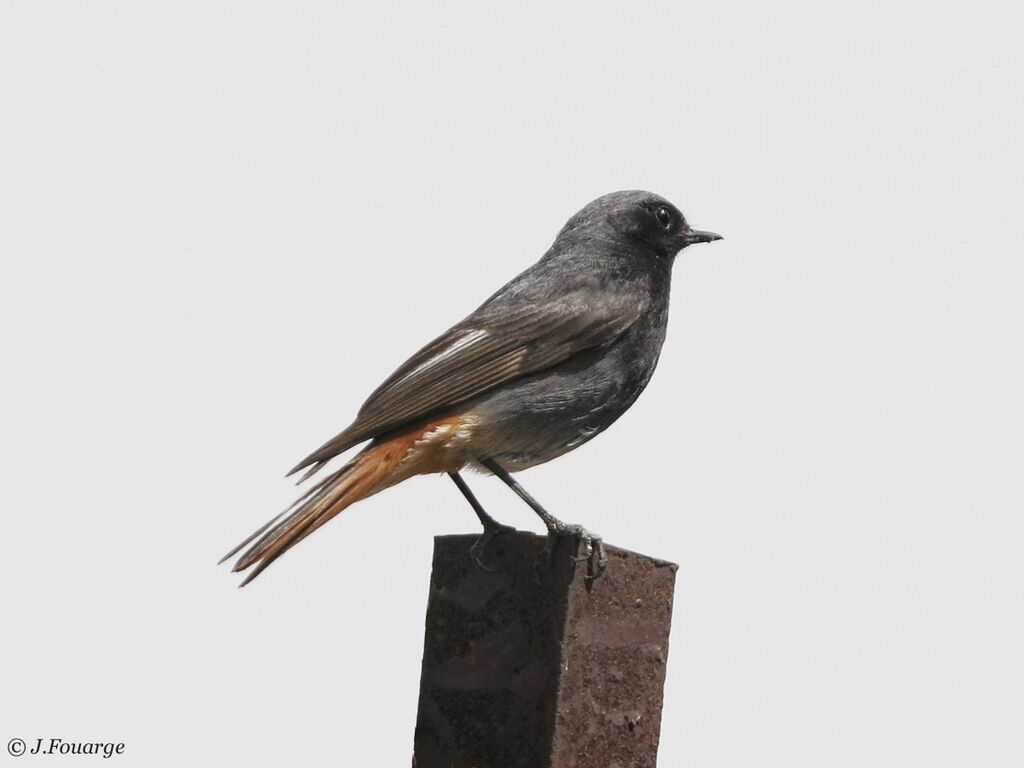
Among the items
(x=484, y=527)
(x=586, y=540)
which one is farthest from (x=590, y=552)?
(x=484, y=527)

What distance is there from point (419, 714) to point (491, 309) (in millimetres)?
2455

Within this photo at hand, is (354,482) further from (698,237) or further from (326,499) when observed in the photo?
(698,237)

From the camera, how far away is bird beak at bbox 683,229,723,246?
7645mm

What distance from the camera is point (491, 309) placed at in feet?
22.4

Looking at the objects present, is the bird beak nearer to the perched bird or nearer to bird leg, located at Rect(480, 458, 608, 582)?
the perched bird

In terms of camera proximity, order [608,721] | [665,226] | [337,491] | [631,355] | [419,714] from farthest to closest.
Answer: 1. [665,226]
2. [631,355]
3. [337,491]
4. [419,714]
5. [608,721]

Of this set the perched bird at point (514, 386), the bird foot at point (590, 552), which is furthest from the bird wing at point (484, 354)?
the bird foot at point (590, 552)

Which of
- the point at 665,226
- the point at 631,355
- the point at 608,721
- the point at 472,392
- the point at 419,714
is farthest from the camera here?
the point at 665,226

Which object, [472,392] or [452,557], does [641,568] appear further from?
[472,392]

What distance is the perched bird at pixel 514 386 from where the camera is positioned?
583 cm

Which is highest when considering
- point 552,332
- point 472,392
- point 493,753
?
point 552,332

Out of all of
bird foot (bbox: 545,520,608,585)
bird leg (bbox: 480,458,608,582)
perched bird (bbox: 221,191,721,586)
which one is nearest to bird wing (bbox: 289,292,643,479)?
perched bird (bbox: 221,191,721,586)

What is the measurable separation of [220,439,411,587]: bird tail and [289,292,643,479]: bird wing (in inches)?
4.0

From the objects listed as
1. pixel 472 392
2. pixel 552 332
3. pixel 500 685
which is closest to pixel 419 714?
pixel 500 685
